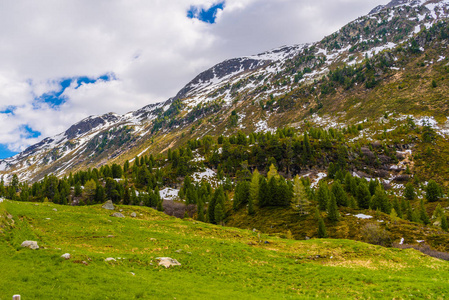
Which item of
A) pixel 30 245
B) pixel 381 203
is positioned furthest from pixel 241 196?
pixel 30 245

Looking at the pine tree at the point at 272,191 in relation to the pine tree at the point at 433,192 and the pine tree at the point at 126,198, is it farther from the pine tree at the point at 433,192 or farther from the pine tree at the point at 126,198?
the pine tree at the point at 433,192

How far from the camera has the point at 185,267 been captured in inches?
971

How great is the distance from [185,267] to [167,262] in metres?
1.98

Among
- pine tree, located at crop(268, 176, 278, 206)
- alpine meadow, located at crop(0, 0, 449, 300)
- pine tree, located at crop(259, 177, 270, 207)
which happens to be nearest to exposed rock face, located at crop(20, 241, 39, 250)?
alpine meadow, located at crop(0, 0, 449, 300)

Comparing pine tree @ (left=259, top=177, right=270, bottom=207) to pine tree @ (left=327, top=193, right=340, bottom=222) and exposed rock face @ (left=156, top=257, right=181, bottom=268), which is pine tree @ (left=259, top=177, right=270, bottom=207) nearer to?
pine tree @ (left=327, top=193, right=340, bottom=222)

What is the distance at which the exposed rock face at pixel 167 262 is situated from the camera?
79.3 ft

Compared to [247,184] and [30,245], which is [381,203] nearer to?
[247,184]

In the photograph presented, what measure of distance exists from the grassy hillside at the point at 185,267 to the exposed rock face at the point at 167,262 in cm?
77

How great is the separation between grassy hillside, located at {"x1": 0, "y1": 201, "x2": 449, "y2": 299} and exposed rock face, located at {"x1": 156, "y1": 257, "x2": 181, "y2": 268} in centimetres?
77

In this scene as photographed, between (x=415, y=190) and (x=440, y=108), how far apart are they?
312 feet

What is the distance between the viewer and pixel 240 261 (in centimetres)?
2927

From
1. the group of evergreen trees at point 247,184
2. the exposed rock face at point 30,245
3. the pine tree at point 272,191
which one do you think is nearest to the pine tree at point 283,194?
the group of evergreen trees at point 247,184

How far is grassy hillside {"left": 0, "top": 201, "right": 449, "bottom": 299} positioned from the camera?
53.8 ft

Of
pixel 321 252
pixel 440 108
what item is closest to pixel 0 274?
pixel 321 252
